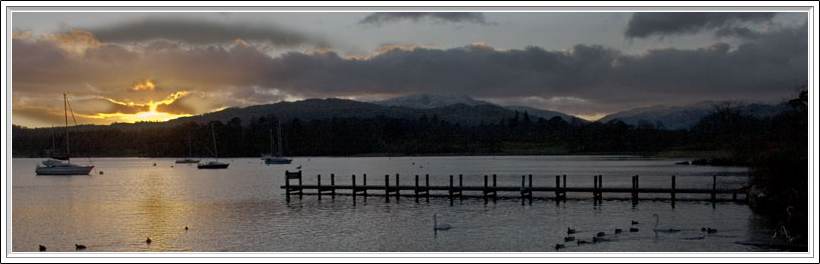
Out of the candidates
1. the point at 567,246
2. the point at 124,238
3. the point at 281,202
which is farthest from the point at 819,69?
the point at 281,202

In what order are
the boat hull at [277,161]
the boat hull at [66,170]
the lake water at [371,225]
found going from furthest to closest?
the boat hull at [277,161], the boat hull at [66,170], the lake water at [371,225]

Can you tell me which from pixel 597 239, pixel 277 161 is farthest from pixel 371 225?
pixel 277 161

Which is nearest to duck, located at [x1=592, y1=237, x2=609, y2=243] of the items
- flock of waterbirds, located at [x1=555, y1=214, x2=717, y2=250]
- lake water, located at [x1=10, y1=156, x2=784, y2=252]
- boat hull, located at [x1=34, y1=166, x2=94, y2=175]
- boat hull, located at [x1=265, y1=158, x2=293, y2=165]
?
flock of waterbirds, located at [x1=555, y1=214, x2=717, y2=250]

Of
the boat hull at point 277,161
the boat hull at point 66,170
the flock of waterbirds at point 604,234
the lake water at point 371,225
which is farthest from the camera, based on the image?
the boat hull at point 277,161

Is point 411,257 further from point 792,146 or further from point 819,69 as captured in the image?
point 792,146

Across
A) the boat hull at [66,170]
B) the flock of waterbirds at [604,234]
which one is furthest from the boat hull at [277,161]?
the flock of waterbirds at [604,234]

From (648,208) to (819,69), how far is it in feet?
77.8

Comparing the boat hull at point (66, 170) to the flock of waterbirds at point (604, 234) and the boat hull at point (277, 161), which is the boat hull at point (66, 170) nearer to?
the boat hull at point (277, 161)

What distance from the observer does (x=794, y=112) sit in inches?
1709

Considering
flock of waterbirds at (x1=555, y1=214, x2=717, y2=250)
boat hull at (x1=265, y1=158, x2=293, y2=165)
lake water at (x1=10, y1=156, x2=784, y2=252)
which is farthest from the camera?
boat hull at (x1=265, y1=158, x2=293, y2=165)

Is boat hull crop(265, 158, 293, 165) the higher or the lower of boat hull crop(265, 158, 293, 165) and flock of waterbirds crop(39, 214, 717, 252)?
the lower

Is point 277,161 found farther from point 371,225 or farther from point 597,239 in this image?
point 597,239

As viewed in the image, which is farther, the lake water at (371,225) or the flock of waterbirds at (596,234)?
the lake water at (371,225)

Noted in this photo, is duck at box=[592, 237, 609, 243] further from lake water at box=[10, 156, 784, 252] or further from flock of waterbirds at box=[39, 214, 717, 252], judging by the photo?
lake water at box=[10, 156, 784, 252]
